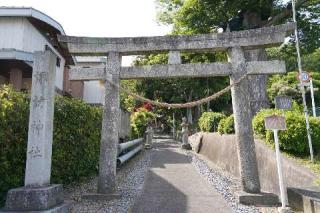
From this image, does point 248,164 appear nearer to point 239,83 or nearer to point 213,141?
point 239,83

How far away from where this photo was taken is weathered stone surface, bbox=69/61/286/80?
7492 millimetres

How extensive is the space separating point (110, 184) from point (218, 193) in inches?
116

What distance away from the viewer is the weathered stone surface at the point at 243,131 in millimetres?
7199

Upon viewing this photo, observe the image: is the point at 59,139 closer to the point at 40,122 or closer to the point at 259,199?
the point at 40,122

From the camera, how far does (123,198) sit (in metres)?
7.48

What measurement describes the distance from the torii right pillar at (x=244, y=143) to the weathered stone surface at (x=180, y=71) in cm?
24

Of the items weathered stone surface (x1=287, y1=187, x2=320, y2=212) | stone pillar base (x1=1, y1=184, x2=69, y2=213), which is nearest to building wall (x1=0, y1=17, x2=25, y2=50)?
stone pillar base (x1=1, y1=184, x2=69, y2=213)

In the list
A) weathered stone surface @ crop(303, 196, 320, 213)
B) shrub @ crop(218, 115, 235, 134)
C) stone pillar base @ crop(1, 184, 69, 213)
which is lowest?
weathered stone surface @ crop(303, 196, 320, 213)

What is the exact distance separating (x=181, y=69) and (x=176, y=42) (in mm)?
784

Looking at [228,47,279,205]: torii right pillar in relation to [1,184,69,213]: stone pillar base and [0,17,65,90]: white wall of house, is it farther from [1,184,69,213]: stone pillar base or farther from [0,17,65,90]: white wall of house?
[0,17,65,90]: white wall of house

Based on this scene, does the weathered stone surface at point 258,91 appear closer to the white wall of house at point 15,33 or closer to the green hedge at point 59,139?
the green hedge at point 59,139


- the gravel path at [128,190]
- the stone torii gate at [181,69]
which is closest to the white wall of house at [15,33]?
the stone torii gate at [181,69]

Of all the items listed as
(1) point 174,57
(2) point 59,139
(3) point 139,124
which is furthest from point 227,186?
(3) point 139,124

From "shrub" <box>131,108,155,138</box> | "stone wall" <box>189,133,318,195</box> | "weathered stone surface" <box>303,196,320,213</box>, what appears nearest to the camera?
"weathered stone surface" <box>303,196,320,213</box>
